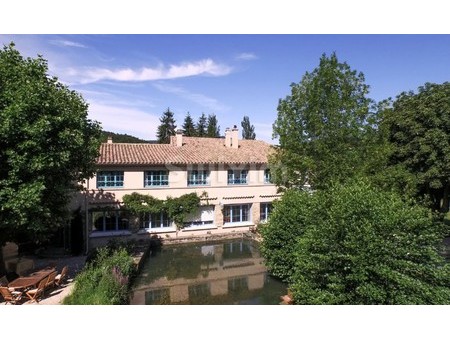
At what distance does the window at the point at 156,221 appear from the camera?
24553 mm

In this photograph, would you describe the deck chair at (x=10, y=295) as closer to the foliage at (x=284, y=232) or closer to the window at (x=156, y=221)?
the foliage at (x=284, y=232)

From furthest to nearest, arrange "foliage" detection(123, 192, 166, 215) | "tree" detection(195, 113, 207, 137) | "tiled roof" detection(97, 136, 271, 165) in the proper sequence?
"tree" detection(195, 113, 207, 137) < "tiled roof" detection(97, 136, 271, 165) < "foliage" detection(123, 192, 166, 215)

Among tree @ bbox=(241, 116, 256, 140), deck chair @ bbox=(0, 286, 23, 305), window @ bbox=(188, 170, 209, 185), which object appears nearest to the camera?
deck chair @ bbox=(0, 286, 23, 305)

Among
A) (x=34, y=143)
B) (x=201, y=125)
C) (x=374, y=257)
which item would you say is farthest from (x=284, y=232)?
(x=201, y=125)

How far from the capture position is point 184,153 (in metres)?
26.7

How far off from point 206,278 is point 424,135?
16.8 meters

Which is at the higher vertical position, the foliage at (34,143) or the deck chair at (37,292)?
the foliage at (34,143)

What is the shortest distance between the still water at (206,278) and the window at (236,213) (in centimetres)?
453

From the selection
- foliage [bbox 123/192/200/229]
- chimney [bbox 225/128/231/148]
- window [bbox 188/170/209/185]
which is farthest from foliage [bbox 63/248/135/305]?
chimney [bbox 225/128/231/148]

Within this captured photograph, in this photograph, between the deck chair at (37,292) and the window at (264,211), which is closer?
the deck chair at (37,292)

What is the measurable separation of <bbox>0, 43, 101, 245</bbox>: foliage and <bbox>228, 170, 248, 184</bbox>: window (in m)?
14.1

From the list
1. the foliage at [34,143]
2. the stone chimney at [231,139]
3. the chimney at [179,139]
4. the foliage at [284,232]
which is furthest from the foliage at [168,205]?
the foliage at [284,232]

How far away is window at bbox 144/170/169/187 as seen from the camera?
80.0ft

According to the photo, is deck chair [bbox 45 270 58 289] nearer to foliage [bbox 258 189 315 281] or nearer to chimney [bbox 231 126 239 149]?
foliage [bbox 258 189 315 281]
